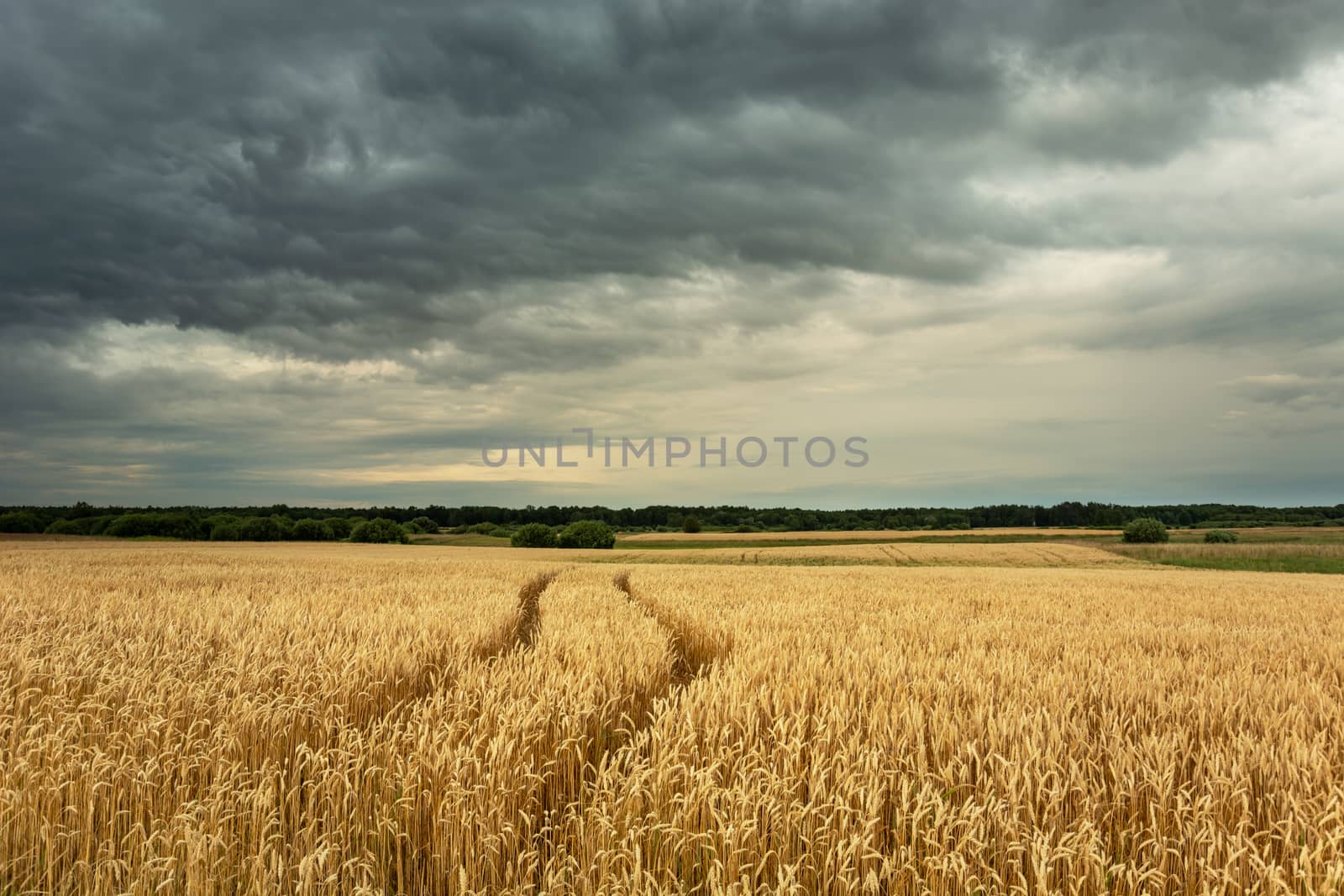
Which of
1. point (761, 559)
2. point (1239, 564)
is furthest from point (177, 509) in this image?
point (1239, 564)

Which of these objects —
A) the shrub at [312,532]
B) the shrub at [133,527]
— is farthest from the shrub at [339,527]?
the shrub at [133,527]

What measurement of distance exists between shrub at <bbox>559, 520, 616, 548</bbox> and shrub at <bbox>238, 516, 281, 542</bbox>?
128 feet

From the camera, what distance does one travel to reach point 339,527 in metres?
102

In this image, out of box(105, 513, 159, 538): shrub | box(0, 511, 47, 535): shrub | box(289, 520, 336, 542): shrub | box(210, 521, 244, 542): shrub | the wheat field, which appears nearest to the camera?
the wheat field

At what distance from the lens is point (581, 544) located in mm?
95625

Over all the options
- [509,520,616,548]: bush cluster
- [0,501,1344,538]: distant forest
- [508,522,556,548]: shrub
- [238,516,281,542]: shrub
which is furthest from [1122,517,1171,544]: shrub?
[238,516,281,542]: shrub

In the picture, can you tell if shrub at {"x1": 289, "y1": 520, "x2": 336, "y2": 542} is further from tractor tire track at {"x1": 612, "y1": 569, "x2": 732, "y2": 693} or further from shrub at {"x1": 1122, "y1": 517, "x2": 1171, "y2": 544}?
shrub at {"x1": 1122, "y1": 517, "x2": 1171, "y2": 544}

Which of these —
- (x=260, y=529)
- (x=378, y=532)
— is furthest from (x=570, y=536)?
(x=260, y=529)

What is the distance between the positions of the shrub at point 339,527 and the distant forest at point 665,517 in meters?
1.13

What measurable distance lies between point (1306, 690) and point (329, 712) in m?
8.36

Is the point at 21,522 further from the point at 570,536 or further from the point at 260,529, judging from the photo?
the point at 570,536

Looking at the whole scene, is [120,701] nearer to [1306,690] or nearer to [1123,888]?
[1123,888]

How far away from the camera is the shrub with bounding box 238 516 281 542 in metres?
92.2

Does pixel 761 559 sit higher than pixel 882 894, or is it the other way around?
pixel 882 894
